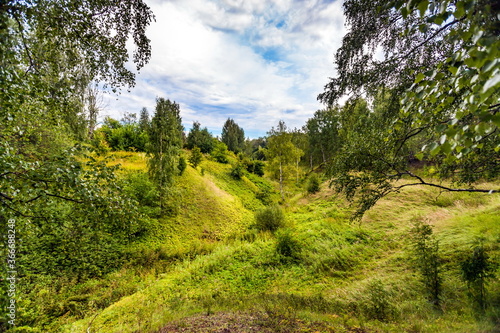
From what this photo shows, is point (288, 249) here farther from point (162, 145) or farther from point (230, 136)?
point (230, 136)

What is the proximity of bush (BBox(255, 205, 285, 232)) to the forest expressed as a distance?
96mm

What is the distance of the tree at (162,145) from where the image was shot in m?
11.5

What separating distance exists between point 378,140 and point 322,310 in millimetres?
4456

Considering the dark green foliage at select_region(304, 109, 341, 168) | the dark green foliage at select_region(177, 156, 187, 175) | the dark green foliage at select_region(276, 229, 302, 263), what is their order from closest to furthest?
1. the dark green foliage at select_region(276, 229, 302, 263)
2. the dark green foliage at select_region(177, 156, 187, 175)
3. the dark green foliage at select_region(304, 109, 341, 168)

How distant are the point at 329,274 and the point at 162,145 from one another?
11167mm

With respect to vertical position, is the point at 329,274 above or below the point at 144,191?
below

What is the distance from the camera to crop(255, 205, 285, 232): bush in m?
11.9

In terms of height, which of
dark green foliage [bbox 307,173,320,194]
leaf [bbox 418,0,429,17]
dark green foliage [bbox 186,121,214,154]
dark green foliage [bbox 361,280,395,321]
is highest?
dark green foliage [bbox 186,121,214,154]

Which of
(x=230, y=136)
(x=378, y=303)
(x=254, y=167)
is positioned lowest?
(x=378, y=303)

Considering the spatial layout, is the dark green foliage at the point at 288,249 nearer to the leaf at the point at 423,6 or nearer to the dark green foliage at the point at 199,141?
the leaf at the point at 423,6

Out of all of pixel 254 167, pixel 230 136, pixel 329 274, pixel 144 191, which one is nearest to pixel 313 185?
pixel 254 167

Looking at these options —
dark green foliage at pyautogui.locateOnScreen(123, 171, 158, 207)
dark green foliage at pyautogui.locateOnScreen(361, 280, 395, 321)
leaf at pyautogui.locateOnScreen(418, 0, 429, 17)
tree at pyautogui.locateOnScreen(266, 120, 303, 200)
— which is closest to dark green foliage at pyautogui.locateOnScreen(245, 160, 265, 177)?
tree at pyautogui.locateOnScreen(266, 120, 303, 200)

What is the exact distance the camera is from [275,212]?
12.1m

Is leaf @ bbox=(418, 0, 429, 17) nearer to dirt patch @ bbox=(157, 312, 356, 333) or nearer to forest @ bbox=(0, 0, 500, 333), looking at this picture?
forest @ bbox=(0, 0, 500, 333)
